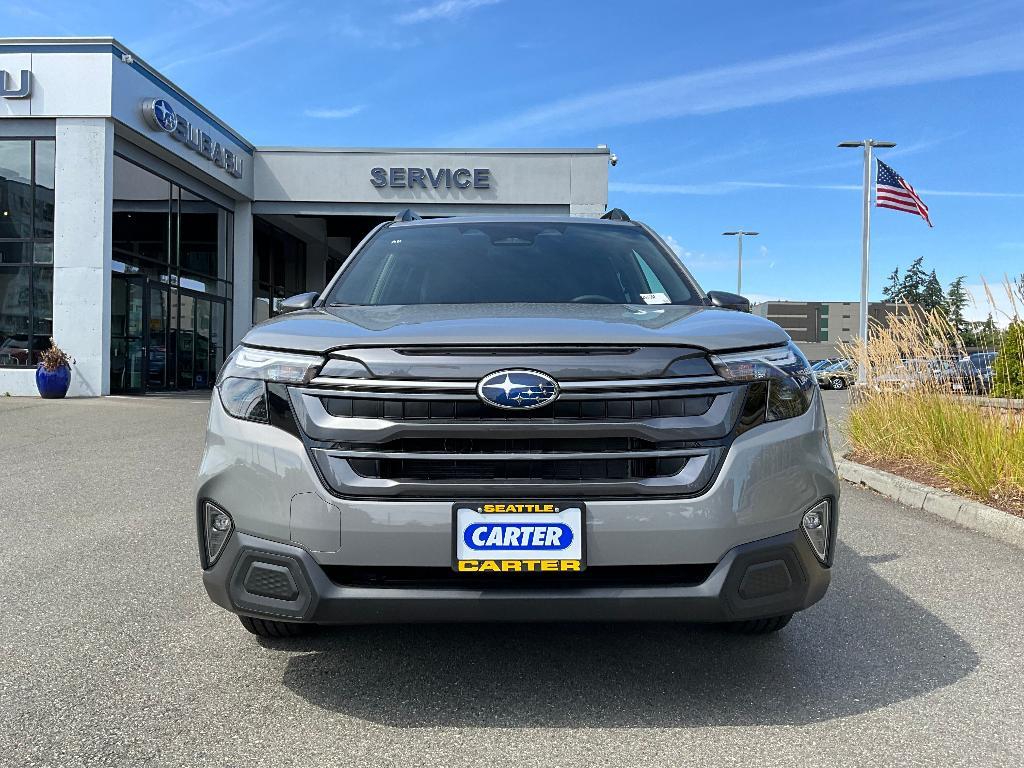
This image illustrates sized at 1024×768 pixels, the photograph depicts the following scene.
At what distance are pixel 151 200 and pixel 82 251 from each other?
3438mm

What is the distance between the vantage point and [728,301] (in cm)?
340

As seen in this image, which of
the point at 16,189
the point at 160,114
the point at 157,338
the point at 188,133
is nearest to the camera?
the point at 16,189

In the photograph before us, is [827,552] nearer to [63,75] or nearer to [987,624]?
[987,624]

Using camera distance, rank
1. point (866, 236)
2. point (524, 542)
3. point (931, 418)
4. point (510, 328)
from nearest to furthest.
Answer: point (524, 542)
point (510, 328)
point (931, 418)
point (866, 236)

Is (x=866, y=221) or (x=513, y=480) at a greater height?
(x=866, y=221)

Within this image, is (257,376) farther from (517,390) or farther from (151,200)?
(151,200)

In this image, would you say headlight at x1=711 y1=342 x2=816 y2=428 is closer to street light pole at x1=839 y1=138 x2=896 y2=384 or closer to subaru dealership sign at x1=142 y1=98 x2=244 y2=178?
subaru dealership sign at x1=142 y1=98 x2=244 y2=178

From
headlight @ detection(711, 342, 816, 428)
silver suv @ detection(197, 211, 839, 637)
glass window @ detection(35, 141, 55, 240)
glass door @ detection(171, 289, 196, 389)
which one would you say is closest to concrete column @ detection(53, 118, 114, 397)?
glass window @ detection(35, 141, 55, 240)

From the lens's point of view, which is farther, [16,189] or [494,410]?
[16,189]

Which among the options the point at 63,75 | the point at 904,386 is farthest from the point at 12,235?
the point at 904,386

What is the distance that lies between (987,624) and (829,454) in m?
1.51

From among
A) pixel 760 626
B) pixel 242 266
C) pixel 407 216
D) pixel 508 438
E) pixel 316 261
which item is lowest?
Answer: pixel 760 626

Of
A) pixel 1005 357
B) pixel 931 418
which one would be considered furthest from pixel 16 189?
pixel 1005 357

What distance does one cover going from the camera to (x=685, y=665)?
2.87 meters
